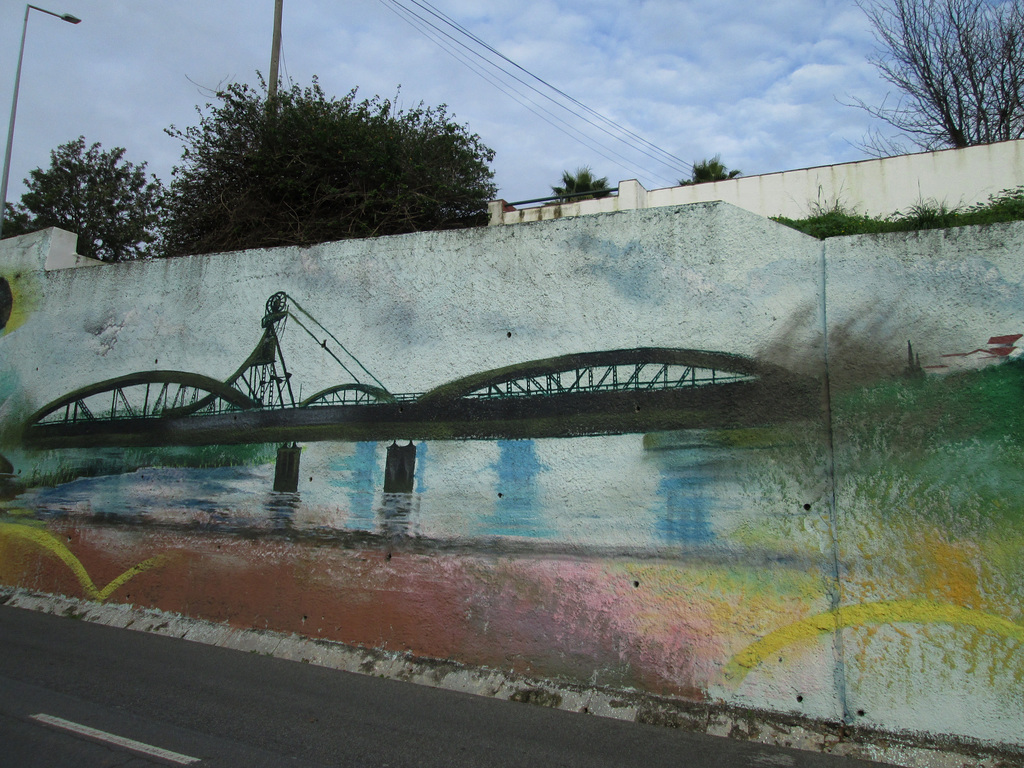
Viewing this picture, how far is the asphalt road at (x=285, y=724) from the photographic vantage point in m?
4.18

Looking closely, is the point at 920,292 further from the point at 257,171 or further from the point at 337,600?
the point at 257,171

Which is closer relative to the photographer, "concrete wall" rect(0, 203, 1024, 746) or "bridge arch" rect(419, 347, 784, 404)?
"concrete wall" rect(0, 203, 1024, 746)

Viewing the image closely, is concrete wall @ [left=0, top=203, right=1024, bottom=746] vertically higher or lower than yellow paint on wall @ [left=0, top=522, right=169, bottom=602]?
higher

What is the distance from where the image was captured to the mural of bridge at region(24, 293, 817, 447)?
5297 millimetres

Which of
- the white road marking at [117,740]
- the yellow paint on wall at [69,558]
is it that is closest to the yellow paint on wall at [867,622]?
the white road marking at [117,740]

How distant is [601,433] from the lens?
5648 mm

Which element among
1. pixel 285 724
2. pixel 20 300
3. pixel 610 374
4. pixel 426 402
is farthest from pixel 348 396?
pixel 20 300

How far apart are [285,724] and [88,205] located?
72.2ft

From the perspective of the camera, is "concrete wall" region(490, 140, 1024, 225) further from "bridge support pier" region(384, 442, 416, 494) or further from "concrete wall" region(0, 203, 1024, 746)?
"bridge support pier" region(384, 442, 416, 494)

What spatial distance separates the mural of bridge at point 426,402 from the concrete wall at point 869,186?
4495mm

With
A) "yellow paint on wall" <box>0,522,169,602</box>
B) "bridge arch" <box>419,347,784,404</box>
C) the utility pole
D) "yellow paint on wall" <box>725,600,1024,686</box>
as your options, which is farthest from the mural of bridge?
the utility pole

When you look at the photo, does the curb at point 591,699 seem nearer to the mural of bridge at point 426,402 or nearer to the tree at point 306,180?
the mural of bridge at point 426,402

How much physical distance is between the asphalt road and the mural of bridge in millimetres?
2172

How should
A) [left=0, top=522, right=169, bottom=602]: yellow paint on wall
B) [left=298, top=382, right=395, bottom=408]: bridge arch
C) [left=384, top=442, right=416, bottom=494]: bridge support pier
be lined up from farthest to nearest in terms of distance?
[left=0, top=522, right=169, bottom=602]: yellow paint on wall, [left=298, top=382, right=395, bottom=408]: bridge arch, [left=384, top=442, right=416, bottom=494]: bridge support pier
